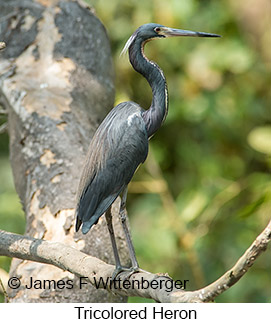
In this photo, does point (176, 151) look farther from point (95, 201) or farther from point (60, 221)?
point (95, 201)

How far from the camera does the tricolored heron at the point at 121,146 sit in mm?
1812

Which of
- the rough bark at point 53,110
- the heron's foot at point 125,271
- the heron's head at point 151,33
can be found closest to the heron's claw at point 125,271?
the heron's foot at point 125,271

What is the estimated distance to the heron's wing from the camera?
5.94 ft

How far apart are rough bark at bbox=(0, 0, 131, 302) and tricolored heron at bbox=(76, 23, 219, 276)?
0.41 meters

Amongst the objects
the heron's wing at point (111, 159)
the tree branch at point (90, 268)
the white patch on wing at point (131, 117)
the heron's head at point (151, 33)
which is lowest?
the tree branch at point (90, 268)

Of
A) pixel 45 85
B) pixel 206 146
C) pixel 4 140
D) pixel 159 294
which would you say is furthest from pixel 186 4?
pixel 159 294

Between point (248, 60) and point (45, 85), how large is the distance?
5.73 feet

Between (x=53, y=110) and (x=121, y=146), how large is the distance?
0.80 m

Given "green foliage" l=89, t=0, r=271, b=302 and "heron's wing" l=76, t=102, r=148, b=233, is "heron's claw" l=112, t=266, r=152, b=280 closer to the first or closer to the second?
"heron's wing" l=76, t=102, r=148, b=233

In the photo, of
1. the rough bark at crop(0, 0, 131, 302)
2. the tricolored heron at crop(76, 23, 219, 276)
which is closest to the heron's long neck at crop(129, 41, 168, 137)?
the tricolored heron at crop(76, 23, 219, 276)

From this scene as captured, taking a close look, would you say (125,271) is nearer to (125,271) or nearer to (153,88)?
(125,271)

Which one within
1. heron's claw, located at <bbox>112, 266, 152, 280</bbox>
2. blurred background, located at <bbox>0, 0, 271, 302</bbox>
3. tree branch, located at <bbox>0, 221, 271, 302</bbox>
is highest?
tree branch, located at <bbox>0, 221, 271, 302</bbox>

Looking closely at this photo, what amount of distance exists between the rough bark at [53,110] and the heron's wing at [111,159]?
0.41 metres

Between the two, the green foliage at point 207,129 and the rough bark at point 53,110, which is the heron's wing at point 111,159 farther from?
the green foliage at point 207,129
